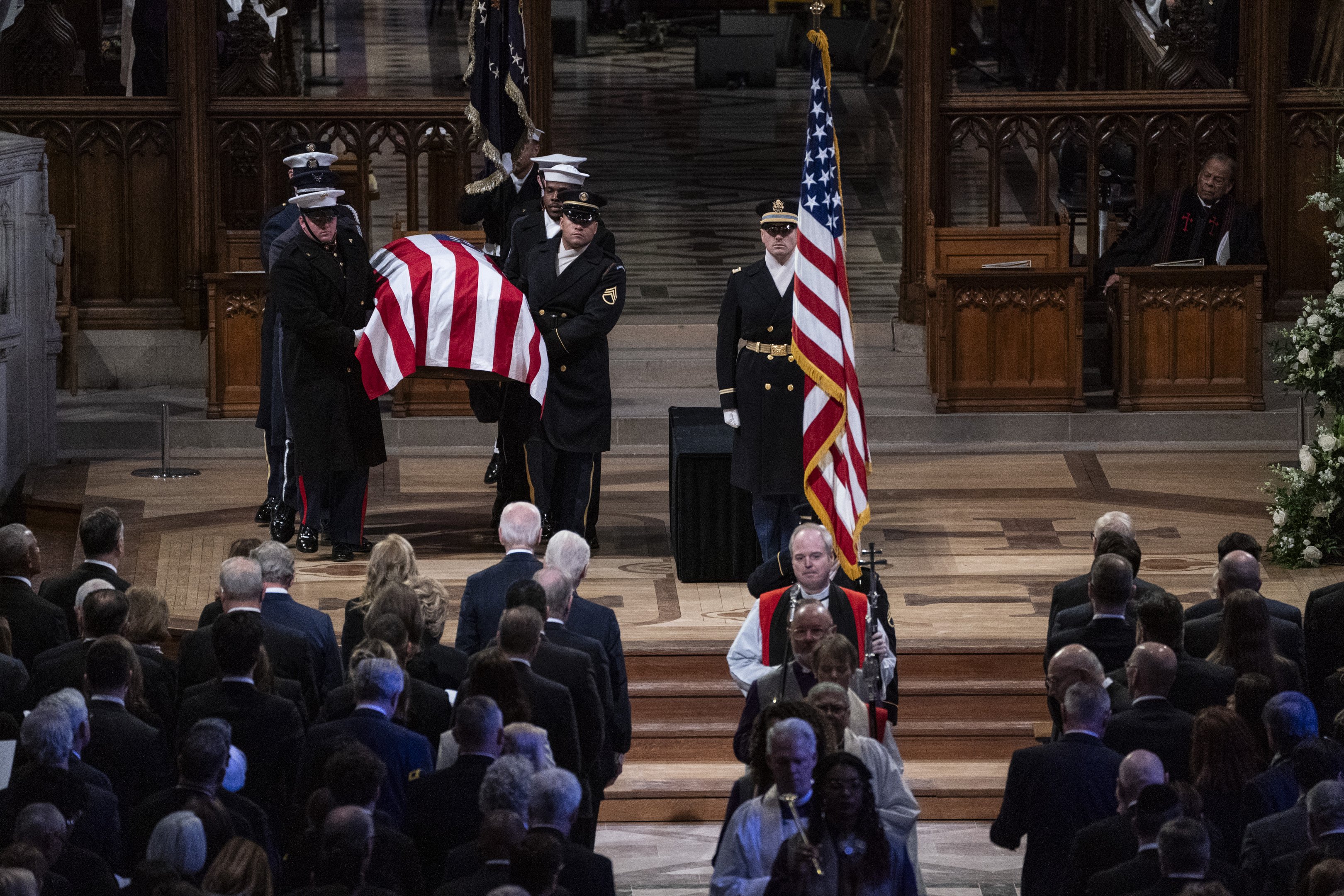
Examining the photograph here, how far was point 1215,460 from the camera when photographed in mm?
13250

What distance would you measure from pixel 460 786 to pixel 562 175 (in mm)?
5132

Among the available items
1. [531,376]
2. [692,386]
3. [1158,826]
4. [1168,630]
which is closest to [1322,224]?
[692,386]

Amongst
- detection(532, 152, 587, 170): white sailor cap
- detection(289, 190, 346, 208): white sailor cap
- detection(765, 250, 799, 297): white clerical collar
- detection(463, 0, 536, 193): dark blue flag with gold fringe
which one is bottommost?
detection(765, 250, 799, 297): white clerical collar

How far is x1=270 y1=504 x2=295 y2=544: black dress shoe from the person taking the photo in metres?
11.1

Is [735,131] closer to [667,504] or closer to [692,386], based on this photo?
[692,386]

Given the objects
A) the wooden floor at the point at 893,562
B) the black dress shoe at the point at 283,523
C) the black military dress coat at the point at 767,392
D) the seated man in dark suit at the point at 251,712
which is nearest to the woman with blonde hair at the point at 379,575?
the seated man in dark suit at the point at 251,712

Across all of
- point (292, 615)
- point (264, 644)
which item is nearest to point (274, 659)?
point (264, 644)

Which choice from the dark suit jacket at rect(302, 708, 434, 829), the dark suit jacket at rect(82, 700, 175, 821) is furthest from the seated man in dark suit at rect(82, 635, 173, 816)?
the dark suit jacket at rect(302, 708, 434, 829)

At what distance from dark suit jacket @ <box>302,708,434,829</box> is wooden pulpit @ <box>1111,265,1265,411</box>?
789 centimetres

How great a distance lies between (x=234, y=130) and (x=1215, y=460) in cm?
636

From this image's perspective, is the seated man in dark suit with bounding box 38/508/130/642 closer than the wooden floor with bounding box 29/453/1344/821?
Yes

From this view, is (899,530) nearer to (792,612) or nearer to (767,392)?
(767,392)

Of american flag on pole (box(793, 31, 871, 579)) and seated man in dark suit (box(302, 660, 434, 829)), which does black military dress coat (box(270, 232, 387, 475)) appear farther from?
seated man in dark suit (box(302, 660, 434, 829))

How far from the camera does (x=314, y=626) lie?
7684 millimetres
